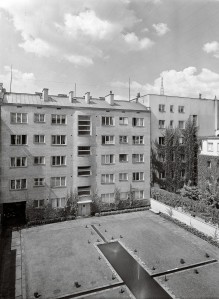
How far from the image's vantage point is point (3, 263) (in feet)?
89.7

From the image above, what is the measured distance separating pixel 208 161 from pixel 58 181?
2750 centimetres

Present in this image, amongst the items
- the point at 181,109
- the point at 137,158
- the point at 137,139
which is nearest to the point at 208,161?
the point at 181,109

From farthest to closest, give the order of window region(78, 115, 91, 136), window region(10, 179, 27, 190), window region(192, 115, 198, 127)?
window region(192, 115, 198, 127), window region(78, 115, 91, 136), window region(10, 179, 27, 190)

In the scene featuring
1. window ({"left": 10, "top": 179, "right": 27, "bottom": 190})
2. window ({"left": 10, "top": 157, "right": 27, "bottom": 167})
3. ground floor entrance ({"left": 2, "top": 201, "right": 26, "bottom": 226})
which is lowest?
ground floor entrance ({"left": 2, "top": 201, "right": 26, "bottom": 226})

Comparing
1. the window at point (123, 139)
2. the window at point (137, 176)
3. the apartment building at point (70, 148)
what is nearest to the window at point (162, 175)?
the apartment building at point (70, 148)

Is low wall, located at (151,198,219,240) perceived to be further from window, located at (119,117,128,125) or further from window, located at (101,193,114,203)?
window, located at (119,117,128,125)

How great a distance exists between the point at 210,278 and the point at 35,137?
30.7 meters

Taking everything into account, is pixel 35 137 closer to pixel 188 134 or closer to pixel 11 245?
pixel 11 245

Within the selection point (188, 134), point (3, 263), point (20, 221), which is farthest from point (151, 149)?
point (3, 263)

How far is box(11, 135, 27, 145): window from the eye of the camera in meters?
38.9

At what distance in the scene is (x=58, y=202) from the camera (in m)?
41.8

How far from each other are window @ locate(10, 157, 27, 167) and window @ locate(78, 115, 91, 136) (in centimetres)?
1000

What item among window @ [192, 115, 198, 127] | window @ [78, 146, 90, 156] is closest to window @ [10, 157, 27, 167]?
window @ [78, 146, 90, 156]

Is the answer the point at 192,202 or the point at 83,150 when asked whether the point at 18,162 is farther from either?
the point at 192,202
